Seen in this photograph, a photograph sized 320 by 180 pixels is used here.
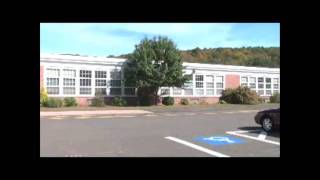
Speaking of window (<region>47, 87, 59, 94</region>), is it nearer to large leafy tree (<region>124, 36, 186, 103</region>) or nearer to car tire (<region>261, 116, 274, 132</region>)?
large leafy tree (<region>124, 36, 186, 103</region>)

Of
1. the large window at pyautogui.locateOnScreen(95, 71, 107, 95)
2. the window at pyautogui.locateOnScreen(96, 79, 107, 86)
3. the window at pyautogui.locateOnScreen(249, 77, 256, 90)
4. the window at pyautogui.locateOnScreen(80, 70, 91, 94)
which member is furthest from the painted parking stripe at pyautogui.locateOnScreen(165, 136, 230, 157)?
the window at pyautogui.locateOnScreen(249, 77, 256, 90)

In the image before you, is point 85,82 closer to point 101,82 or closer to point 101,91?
point 101,82

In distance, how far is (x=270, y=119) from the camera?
13742 mm

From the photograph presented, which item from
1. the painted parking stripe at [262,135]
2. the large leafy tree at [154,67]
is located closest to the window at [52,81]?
the large leafy tree at [154,67]

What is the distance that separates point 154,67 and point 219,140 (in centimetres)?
2153

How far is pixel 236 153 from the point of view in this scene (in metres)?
9.67

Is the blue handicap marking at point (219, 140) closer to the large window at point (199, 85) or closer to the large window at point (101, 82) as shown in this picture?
the large window at point (101, 82)

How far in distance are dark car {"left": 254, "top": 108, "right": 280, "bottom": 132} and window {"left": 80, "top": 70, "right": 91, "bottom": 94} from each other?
2064 centimetres

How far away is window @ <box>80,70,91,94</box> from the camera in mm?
32188

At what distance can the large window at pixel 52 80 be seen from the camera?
30500 millimetres

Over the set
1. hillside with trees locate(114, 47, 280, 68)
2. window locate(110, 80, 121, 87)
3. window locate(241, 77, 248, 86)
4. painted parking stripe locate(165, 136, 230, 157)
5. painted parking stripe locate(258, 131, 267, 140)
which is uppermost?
hillside with trees locate(114, 47, 280, 68)

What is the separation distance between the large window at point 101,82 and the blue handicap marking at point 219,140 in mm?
21466
